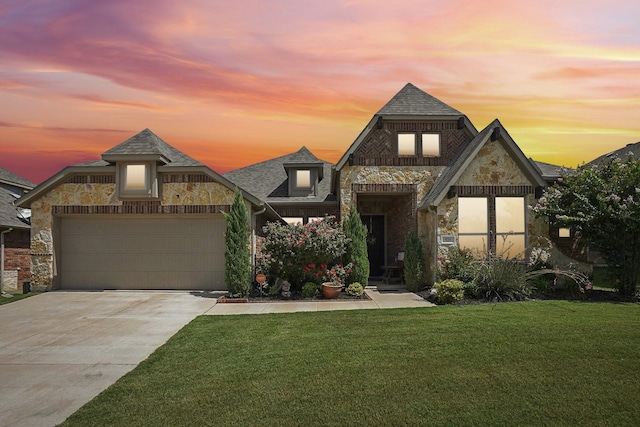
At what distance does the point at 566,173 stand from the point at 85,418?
14546 millimetres

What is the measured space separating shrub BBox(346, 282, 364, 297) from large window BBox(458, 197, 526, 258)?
3.69m

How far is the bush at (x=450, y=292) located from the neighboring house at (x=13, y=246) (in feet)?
47.5

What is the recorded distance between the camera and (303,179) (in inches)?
809

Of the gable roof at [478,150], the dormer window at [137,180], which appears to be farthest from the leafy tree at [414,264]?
the dormer window at [137,180]

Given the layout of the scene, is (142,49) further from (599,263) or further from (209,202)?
(599,263)

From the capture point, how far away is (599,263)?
21.7 metres

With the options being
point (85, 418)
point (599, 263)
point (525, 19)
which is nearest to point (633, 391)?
point (85, 418)

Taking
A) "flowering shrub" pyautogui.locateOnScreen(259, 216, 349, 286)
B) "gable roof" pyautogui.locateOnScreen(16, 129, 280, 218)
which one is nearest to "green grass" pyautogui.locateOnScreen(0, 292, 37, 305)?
"gable roof" pyautogui.locateOnScreen(16, 129, 280, 218)

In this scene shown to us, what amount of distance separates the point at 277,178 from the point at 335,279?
9170mm

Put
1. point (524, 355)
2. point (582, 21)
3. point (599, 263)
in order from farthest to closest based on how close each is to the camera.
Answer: point (599, 263), point (582, 21), point (524, 355)

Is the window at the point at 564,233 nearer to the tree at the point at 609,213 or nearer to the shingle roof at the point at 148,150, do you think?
the tree at the point at 609,213

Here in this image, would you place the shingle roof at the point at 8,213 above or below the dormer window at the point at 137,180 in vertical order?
below

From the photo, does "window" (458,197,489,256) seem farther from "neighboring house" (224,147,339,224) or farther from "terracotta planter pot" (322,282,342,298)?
"neighboring house" (224,147,339,224)

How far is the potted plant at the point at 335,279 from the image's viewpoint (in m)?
→ 13.8
